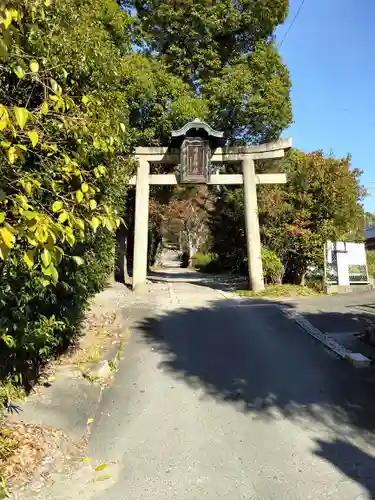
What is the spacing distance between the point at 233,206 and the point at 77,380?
1410 centimetres

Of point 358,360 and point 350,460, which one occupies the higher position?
point 358,360

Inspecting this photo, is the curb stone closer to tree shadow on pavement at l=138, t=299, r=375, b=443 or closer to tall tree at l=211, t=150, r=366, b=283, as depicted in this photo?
tree shadow on pavement at l=138, t=299, r=375, b=443

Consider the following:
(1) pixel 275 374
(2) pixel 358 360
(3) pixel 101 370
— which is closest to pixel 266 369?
(1) pixel 275 374

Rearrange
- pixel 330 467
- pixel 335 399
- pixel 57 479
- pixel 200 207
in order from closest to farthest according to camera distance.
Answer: pixel 57 479 < pixel 330 467 < pixel 335 399 < pixel 200 207

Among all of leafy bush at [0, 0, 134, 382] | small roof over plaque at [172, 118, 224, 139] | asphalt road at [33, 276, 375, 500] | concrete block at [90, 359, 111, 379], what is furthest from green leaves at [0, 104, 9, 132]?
small roof over plaque at [172, 118, 224, 139]

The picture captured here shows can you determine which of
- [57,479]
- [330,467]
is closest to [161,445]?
[57,479]

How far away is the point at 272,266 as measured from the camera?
15.0 metres

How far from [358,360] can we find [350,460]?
2.85m

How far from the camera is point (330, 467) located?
13.2ft

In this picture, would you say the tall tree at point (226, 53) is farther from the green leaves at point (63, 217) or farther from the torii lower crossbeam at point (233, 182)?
the green leaves at point (63, 217)

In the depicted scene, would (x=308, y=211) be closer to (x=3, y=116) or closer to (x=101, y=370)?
(x=101, y=370)

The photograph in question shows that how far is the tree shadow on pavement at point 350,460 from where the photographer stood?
150 inches

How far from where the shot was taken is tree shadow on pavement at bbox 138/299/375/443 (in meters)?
5.30

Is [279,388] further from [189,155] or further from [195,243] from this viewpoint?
[195,243]
